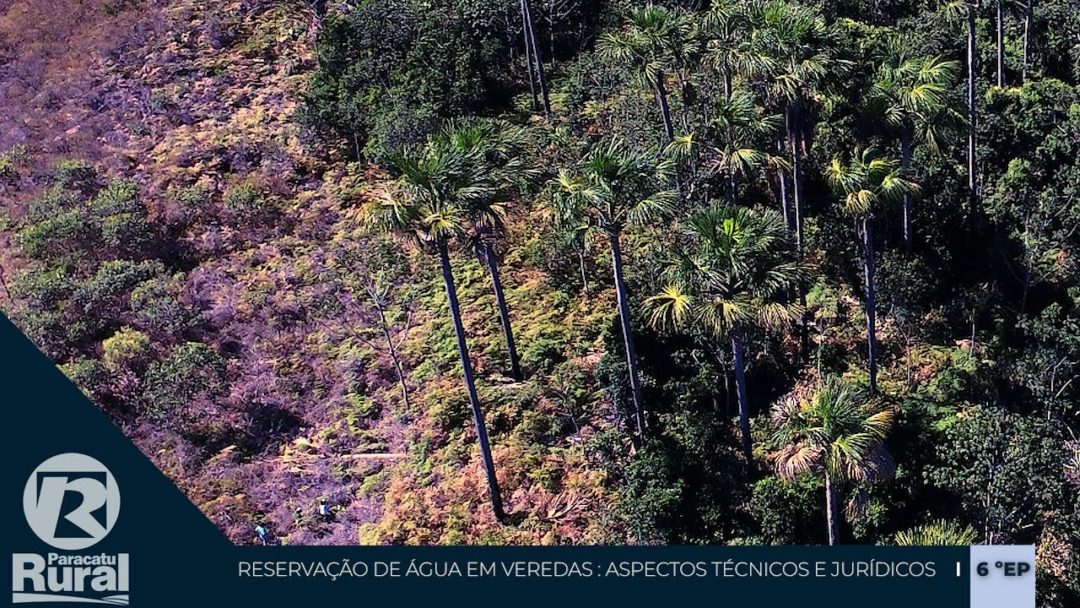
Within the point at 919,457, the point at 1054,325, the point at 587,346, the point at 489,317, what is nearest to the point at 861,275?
the point at 1054,325

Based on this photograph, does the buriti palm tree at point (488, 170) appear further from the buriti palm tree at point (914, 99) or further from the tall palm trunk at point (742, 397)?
the buriti palm tree at point (914, 99)

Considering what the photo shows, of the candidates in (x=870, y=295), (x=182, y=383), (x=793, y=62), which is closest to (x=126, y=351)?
(x=182, y=383)

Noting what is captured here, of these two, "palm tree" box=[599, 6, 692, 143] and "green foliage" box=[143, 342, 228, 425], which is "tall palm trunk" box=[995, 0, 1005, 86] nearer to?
"palm tree" box=[599, 6, 692, 143]

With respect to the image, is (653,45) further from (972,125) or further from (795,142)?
(972,125)

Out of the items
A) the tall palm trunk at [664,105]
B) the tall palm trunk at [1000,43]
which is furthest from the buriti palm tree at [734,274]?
the tall palm trunk at [1000,43]

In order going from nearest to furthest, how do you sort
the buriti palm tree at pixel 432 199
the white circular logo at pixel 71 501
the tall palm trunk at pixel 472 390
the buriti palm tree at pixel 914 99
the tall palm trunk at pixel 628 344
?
1. the white circular logo at pixel 71 501
2. the buriti palm tree at pixel 432 199
3. the tall palm trunk at pixel 472 390
4. the tall palm trunk at pixel 628 344
5. the buriti palm tree at pixel 914 99

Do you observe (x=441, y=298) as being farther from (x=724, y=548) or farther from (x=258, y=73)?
(x=258, y=73)
